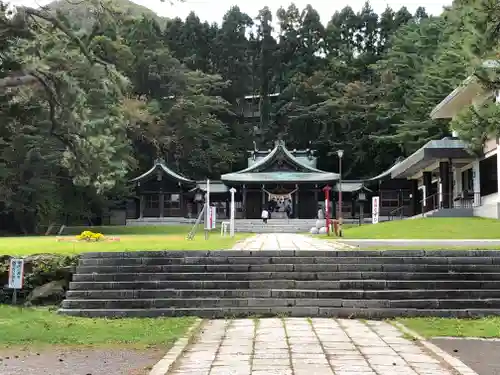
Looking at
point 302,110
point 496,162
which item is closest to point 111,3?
point 496,162

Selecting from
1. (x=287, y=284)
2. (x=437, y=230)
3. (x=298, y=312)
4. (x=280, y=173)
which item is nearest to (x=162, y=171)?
(x=280, y=173)

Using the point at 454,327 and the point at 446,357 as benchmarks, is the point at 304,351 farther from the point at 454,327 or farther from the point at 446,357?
the point at 454,327

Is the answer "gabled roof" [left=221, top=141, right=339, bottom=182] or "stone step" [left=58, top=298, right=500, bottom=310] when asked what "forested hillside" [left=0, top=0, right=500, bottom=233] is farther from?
"gabled roof" [left=221, top=141, right=339, bottom=182]

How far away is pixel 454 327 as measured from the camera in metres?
8.32

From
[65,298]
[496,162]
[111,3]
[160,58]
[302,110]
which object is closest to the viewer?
[65,298]

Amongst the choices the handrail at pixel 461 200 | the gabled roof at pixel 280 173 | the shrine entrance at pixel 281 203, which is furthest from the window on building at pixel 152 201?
the handrail at pixel 461 200

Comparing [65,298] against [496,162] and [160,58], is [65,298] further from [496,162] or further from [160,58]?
[160,58]

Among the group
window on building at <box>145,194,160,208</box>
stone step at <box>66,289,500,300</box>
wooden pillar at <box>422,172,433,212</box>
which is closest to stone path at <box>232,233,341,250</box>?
stone step at <box>66,289,500,300</box>

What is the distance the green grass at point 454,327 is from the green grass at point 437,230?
36.4 feet

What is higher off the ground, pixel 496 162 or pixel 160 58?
pixel 160 58

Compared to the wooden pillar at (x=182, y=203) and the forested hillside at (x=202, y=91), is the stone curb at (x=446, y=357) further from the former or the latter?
the wooden pillar at (x=182, y=203)

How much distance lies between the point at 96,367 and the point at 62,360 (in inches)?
22.6

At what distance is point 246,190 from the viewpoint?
4297cm

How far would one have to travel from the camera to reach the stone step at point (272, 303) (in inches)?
369
